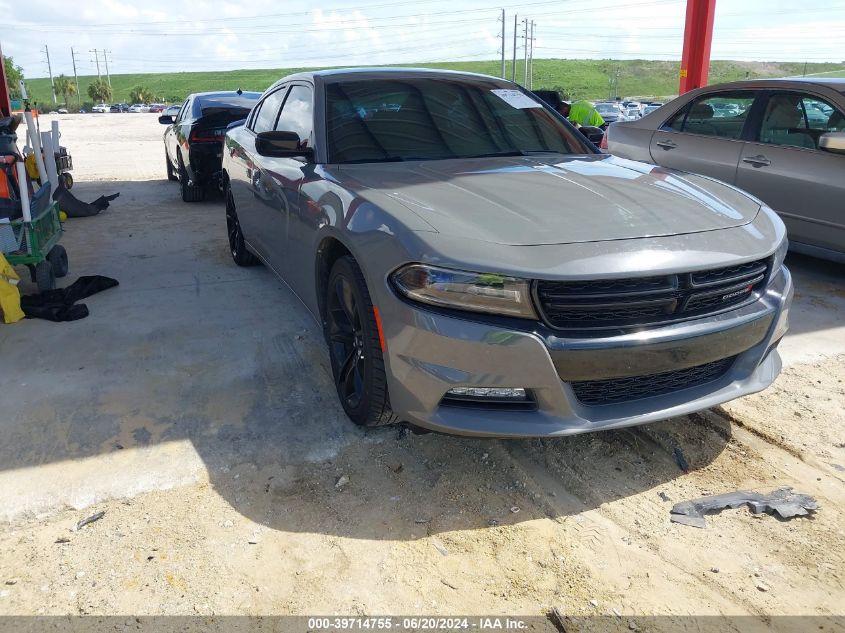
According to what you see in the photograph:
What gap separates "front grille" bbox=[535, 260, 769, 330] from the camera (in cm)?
240

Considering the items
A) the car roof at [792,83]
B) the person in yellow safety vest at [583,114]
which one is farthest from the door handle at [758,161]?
the person in yellow safety vest at [583,114]

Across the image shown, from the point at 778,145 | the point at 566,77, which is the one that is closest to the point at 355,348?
the point at 778,145

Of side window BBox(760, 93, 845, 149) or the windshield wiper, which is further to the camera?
side window BBox(760, 93, 845, 149)

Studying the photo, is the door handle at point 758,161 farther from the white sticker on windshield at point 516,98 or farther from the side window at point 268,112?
the side window at point 268,112

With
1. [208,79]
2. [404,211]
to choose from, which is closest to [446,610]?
[404,211]

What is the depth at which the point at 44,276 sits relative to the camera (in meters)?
5.11

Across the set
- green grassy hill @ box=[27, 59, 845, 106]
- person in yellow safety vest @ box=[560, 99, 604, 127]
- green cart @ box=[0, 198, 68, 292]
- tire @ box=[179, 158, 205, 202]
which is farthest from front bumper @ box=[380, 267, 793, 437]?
green grassy hill @ box=[27, 59, 845, 106]

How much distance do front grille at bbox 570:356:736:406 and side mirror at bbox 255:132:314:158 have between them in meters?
1.94

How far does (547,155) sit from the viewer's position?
3.87m

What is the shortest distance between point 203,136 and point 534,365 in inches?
304

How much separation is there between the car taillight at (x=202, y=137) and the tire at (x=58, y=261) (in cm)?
358

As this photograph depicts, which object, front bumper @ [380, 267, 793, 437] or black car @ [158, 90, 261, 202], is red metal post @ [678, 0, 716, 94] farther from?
front bumper @ [380, 267, 793, 437]

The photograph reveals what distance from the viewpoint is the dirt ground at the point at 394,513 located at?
2.22 metres

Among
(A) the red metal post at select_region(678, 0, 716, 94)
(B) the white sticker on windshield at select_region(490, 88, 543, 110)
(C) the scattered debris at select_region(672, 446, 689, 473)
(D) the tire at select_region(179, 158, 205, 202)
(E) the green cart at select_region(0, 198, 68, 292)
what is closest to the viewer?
(C) the scattered debris at select_region(672, 446, 689, 473)
